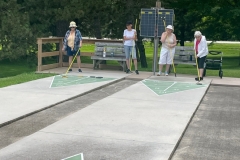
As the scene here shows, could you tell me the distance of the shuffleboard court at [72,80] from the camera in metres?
12.5

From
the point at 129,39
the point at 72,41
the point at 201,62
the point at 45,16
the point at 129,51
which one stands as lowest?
the point at 201,62

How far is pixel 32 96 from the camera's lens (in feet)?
34.1

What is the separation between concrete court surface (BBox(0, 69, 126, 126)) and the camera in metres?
8.71

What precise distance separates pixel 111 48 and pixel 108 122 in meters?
8.29

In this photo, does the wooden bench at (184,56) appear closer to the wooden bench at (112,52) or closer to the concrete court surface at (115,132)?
the wooden bench at (112,52)

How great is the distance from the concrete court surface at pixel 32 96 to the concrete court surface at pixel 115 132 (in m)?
0.88

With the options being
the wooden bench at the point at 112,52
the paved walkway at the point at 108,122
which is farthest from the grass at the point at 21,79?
the wooden bench at the point at 112,52

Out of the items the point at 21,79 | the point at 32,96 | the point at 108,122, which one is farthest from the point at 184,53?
the point at 108,122

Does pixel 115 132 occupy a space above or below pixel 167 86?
below

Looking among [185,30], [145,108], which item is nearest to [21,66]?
[185,30]

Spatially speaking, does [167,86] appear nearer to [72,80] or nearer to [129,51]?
[72,80]

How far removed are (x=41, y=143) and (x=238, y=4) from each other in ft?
81.3

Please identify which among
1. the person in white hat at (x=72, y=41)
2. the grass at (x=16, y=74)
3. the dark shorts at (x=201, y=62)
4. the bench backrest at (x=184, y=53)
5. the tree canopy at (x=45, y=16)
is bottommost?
the grass at (x=16, y=74)

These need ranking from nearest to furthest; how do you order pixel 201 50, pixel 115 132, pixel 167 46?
pixel 115 132 → pixel 201 50 → pixel 167 46
